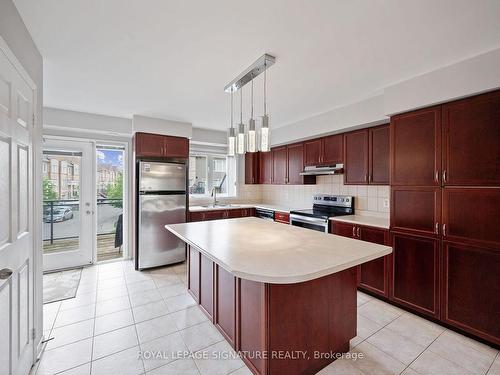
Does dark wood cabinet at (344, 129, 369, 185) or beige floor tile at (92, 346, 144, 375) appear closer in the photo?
beige floor tile at (92, 346, 144, 375)

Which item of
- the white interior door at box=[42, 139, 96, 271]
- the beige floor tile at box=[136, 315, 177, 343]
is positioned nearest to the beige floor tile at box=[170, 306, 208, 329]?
the beige floor tile at box=[136, 315, 177, 343]

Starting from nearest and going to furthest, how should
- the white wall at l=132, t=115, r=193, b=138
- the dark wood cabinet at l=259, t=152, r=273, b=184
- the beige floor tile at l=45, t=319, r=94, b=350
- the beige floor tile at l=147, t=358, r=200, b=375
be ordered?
the beige floor tile at l=147, t=358, r=200, b=375, the beige floor tile at l=45, t=319, r=94, b=350, the white wall at l=132, t=115, r=193, b=138, the dark wood cabinet at l=259, t=152, r=273, b=184

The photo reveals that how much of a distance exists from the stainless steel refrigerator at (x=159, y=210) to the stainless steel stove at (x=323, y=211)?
77.3 inches

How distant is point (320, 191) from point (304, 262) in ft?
9.51

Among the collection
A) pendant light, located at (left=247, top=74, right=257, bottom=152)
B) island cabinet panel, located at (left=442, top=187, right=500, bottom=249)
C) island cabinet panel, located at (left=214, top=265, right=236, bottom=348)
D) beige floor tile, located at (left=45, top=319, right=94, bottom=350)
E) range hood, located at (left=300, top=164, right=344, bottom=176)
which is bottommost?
beige floor tile, located at (left=45, top=319, right=94, bottom=350)

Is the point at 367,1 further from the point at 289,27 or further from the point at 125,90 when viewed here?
the point at 125,90

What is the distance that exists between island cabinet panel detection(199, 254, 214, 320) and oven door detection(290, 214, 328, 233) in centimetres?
175

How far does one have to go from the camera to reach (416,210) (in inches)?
94.7

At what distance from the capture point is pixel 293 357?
5.12ft

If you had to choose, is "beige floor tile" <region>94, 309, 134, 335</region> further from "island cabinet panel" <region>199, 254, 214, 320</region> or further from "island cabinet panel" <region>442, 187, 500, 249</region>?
"island cabinet panel" <region>442, 187, 500, 249</region>

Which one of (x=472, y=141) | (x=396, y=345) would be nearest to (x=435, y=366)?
(x=396, y=345)

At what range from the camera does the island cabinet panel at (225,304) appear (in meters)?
1.90

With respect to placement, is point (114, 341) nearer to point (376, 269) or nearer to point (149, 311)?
point (149, 311)

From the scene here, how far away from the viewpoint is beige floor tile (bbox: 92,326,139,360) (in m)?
1.92
